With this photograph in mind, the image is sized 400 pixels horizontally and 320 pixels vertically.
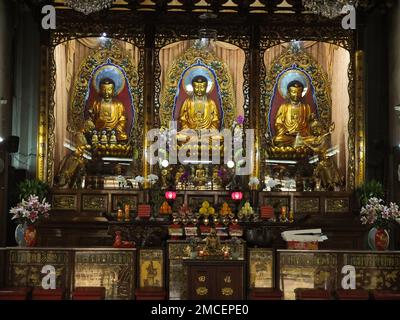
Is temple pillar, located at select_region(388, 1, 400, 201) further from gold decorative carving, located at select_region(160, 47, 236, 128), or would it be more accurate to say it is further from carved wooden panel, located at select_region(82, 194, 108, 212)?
carved wooden panel, located at select_region(82, 194, 108, 212)

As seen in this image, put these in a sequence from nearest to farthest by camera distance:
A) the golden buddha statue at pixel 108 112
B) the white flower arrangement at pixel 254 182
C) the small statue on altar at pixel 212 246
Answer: the small statue on altar at pixel 212 246 < the white flower arrangement at pixel 254 182 < the golden buddha statue at pixel 108 112

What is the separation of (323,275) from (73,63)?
575cm

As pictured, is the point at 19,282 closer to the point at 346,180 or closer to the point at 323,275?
the point at 323,275

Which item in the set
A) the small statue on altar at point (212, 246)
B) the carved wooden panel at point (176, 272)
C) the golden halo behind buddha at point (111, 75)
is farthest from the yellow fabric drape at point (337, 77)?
the small statue on altar at point (212, 246)

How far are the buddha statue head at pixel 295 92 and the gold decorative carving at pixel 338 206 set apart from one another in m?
1.91

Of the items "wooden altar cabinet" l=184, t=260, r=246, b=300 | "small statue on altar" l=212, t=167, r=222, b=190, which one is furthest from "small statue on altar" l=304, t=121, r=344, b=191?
"wooden altar cabinet" l=184, t=260, r=246, b=300

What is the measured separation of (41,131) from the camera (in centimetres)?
1052

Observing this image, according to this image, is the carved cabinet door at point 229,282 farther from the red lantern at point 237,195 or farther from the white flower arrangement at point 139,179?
the white flower arrangement at point 139,179

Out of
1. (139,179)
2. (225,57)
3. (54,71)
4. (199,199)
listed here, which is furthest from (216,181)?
(54,71)

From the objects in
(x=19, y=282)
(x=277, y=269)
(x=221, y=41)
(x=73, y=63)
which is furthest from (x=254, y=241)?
(x=73, y=63)

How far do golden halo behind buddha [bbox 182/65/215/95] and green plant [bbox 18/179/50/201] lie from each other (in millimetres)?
3118

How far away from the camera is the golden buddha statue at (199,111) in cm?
1140

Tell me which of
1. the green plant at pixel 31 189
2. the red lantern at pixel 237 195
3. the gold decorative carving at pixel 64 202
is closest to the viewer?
the green plant at pixel 31 189

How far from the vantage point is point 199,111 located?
37.6 feet
